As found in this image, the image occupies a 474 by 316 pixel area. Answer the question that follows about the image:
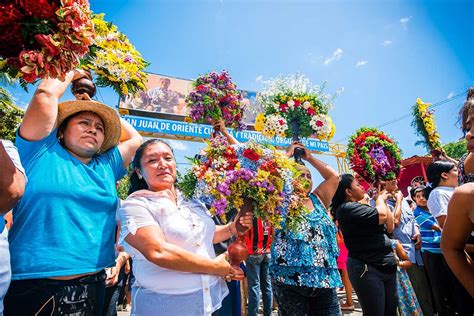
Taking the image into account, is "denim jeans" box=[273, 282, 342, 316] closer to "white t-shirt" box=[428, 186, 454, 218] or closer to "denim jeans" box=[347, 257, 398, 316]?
"denim jeans" box=[347, 257, 398, 316]

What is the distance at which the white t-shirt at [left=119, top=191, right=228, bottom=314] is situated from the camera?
1.82 meters

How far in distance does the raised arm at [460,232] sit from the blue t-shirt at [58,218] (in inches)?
84.6

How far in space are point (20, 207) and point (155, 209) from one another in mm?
742

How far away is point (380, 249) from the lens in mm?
3418

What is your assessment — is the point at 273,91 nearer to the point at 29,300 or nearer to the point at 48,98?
the point at 48,98

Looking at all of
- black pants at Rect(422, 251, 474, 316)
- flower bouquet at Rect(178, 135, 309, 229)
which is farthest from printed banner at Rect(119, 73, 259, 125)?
flower bouquet at Rect(178, 135, 309, 229)

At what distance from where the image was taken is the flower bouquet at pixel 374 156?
12.7 feet

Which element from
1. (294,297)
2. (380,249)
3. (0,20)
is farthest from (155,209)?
(380,249)

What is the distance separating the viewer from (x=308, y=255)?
289 cm

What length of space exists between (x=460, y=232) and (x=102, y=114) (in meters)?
2.48

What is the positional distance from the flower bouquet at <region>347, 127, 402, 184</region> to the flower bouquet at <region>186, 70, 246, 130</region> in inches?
61.8

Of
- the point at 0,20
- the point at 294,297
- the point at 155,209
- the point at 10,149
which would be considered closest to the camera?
the point at 0,20

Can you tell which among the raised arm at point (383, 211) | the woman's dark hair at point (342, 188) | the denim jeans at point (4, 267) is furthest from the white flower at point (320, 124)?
the denim jeans at point (4, 267)

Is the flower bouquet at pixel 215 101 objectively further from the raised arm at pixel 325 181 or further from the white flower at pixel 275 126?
the raised arm at pixel 325 181
